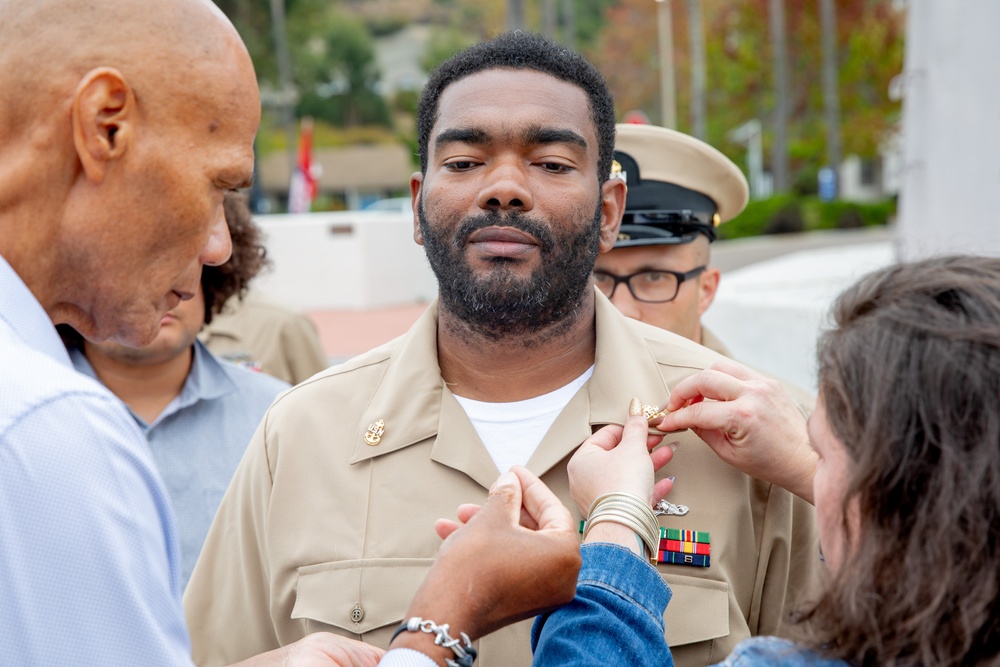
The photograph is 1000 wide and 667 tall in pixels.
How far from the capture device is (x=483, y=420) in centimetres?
270

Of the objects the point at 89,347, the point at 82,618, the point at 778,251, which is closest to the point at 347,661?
the point at 82,618

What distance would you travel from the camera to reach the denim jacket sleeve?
6.38ft

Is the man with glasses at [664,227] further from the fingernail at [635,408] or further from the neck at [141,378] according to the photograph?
the neck at [141,378]

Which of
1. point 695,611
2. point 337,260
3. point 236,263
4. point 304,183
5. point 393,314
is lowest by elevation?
point 393,314

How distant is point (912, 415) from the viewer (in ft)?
5.05

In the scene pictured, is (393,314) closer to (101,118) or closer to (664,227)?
(664,227)

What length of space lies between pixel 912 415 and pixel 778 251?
76.6ft

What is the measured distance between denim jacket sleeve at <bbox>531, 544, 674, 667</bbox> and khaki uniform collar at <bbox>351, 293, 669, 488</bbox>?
1.66ft

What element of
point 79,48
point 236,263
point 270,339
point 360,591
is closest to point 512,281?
point 360,591

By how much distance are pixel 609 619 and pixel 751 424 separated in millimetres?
592

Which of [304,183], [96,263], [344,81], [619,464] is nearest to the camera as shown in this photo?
[96,263]

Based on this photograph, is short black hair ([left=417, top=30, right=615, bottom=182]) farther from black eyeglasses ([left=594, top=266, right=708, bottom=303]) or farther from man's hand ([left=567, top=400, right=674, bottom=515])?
black eyeglasses ([left=594, top=266, right=708, bottom=303])

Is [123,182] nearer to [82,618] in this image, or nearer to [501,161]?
[82,618]

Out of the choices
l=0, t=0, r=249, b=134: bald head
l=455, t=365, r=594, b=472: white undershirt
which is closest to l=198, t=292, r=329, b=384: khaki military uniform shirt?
l=455, t=365, r=594, b=472: white undershirt
